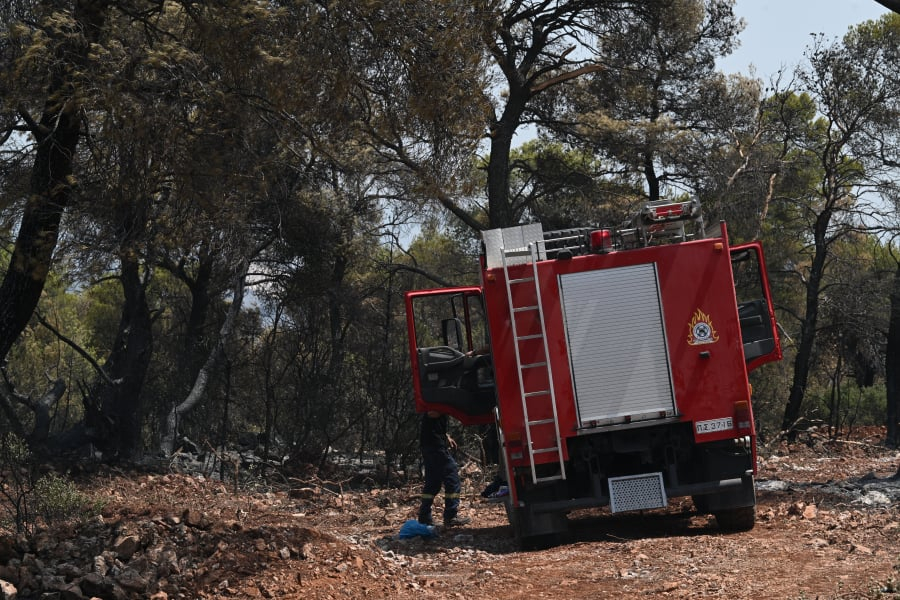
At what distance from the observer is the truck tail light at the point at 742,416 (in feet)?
33.3

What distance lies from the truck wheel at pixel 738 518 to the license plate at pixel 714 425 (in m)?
0.87

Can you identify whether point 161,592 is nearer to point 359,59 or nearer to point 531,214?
point 359,59

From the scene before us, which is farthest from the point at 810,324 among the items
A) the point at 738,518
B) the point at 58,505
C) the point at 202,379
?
the point at 58,505

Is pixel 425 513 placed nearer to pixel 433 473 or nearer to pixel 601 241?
pixel 433 473

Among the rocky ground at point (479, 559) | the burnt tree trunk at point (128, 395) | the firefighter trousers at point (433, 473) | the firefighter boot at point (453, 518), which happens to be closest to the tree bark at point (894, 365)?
the rocky ground at point (479, 559)

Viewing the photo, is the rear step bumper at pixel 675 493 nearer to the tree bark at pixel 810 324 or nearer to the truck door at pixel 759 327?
the truck door at pixel 759 327

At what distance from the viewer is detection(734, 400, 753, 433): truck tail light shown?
1016cm

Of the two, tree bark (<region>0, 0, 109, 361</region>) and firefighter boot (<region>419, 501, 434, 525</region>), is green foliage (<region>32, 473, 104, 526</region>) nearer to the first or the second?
tree bark (<region>0, 0, 109, 361</region>)

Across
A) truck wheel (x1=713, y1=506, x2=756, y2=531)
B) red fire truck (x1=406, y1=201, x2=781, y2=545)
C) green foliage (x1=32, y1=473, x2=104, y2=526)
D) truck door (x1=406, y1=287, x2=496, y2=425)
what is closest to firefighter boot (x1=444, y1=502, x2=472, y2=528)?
truck door (x1=406, y1=287, x2=496, y2=425)

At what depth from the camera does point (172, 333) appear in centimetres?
2922

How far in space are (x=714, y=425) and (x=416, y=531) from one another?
3.28 m

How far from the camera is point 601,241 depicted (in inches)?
405

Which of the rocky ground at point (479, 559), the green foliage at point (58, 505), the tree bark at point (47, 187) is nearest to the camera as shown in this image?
the rocky ground at point (479, 559)

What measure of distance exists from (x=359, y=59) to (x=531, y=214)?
561 inches
